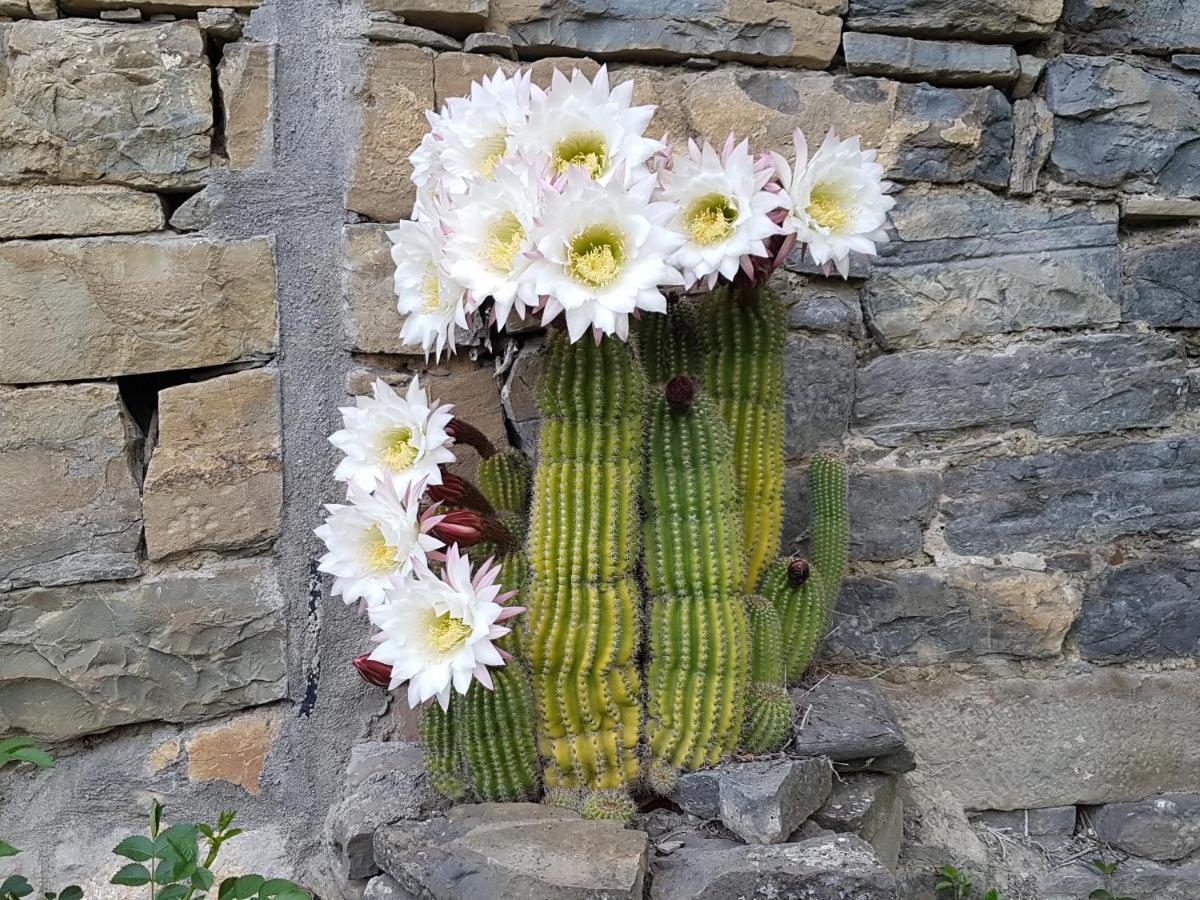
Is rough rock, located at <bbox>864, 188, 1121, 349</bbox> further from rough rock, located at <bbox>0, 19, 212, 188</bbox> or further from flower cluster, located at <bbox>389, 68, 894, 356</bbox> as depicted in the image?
rough rock, located at <bbox>0, 19, 212, 188</bbox>

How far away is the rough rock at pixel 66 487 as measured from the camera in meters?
1.71

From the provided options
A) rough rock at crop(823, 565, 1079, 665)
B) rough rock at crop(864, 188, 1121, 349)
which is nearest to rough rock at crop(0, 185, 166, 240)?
rough rock at crop(864, 188, 1121, 349)

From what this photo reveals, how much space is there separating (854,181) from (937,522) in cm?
79

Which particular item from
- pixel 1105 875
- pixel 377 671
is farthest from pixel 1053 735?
pixel 377 671

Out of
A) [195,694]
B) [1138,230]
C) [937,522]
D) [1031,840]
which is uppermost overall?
[1138,230]

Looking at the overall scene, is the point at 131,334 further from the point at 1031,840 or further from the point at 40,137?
the point at 1031,840

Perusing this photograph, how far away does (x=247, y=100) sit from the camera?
69.6 inches

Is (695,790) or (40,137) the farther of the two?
(40,137)

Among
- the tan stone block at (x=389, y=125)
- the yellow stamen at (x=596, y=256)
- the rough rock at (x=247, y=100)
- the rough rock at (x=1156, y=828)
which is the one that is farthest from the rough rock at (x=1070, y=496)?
the rough rock at (x=247, y=100)

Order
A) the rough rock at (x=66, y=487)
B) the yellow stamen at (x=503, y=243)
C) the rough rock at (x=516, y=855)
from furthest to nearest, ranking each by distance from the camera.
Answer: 1. the rough rock at (x=66, y=487)
2. the yellow stamen at (x=503, y=243)
3. the rough rock at (x=516, y=855)

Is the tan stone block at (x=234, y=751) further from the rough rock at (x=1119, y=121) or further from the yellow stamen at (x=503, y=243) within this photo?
the rough rock at (x=1119, y=121)

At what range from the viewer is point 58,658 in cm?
173

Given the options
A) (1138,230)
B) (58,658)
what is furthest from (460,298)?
(1138,230)

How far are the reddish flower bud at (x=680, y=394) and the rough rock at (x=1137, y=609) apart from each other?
1.06m
